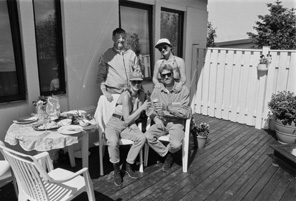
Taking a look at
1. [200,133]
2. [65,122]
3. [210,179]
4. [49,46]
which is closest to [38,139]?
[65,122]

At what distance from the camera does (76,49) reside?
3.18 meters

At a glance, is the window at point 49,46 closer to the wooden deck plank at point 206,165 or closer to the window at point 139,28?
the window at point 139,28

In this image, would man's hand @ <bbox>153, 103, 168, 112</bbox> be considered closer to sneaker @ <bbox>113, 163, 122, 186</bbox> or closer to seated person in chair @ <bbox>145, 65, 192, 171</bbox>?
seated person in chair @ <bbox>145, 65, 192, 171</bbox>

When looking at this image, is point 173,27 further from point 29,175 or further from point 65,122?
point 29,175

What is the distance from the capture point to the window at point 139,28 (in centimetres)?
389

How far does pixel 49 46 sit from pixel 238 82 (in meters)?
3.47

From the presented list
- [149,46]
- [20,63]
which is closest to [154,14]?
[149,46]

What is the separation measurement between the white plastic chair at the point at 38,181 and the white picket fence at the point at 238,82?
367 centimetres

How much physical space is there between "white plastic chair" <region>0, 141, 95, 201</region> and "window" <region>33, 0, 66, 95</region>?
1353 millimetres

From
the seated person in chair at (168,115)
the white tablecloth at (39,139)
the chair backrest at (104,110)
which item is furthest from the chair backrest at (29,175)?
the seated person in chair at (168,115)

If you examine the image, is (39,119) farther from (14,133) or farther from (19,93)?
(19,93)

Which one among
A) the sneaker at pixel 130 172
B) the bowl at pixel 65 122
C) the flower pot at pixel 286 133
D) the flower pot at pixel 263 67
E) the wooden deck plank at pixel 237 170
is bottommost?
the wooden deck plank at pixel 237 170

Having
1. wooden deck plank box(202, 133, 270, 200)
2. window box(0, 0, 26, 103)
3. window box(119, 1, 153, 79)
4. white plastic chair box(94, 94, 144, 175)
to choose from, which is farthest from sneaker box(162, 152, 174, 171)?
window box(0, 0, 26, 103)

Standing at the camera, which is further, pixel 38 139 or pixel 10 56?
pixel 10 56
